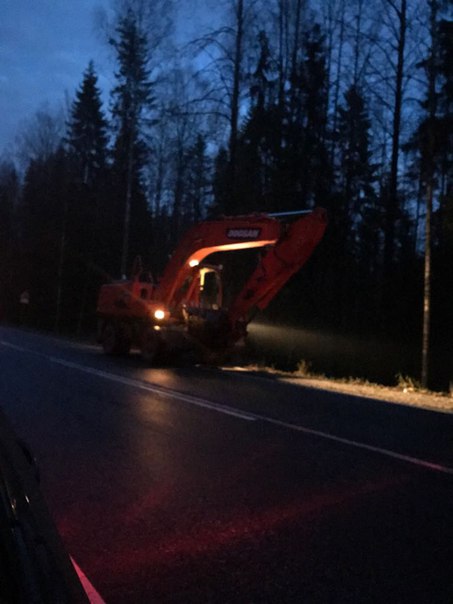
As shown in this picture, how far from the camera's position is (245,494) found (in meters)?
7.57

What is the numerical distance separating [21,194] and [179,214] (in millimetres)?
17101

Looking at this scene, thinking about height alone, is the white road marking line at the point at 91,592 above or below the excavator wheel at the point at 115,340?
below

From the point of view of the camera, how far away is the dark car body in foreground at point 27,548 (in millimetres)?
2084

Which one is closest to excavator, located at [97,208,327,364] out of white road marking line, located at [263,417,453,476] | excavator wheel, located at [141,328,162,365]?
excavator wheel, located at [141,328,162,365]

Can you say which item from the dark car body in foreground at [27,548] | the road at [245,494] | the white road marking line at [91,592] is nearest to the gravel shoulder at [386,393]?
the road at [245,494]

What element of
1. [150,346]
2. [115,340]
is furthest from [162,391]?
[115,340]

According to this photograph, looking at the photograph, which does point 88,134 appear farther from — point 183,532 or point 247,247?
point 183,532

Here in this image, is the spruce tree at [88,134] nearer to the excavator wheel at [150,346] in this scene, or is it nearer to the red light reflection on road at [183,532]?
the excavator wheel at [150,346]

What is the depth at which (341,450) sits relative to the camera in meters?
9.83

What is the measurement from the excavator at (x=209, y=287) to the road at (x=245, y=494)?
6.02 meters

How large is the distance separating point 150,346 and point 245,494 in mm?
14322

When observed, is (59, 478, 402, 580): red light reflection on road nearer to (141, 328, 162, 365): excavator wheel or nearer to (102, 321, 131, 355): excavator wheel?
(141, 328, 162, 365): excavator wheel

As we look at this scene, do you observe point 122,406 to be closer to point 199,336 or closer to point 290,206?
point 199,336

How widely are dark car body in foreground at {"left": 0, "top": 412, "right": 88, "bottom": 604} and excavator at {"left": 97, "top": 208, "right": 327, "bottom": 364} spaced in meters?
17.0
